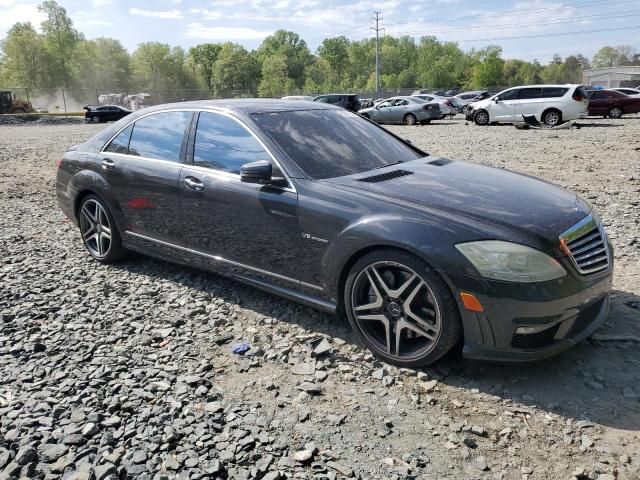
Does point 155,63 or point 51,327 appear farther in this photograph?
point 155,63

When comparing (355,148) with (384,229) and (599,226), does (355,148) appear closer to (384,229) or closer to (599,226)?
(384,229)

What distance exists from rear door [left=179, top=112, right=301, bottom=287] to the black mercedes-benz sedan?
0.04 ft

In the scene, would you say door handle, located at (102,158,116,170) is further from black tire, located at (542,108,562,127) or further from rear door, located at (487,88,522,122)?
rear door, located at (487,88,522,122)

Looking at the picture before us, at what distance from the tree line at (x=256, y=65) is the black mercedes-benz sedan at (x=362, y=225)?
56539mm

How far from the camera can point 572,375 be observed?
3.15 m

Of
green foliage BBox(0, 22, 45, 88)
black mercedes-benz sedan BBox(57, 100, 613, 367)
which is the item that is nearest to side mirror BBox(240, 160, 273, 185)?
black mercedes-benz sedan BBox(57, 100, 613, 367)

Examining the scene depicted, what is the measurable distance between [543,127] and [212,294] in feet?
62.0

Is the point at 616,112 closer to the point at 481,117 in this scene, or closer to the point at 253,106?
the point at 481,117

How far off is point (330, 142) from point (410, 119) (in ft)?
75.1

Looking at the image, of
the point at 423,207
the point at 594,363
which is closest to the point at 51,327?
the point at 423,207

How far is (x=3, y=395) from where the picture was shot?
3152 millimetres

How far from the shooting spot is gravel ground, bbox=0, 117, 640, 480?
8.26 ft

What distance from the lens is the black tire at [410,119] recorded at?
25844mm

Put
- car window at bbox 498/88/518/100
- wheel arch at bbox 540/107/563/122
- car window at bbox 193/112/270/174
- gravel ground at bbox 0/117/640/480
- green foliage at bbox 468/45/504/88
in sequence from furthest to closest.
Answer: green foliage at bbox 468/45/504/88 < car window at bbox 498/88/518/100 < wheel arch at bbox 540/107/563/122 < car window at bbox 193/112/270/174 < gravel ground at bbox 0/117/640/480
